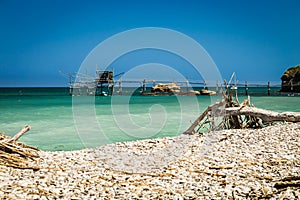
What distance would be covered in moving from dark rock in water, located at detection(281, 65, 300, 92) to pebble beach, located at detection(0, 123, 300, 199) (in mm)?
31711

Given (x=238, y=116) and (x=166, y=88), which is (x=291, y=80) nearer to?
(x=166, y=88)

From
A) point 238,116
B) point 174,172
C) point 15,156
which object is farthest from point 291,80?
point 15,156

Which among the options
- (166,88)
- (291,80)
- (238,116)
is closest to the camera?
(238,116)

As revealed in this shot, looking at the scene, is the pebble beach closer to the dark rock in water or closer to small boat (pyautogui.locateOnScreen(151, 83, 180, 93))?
the dark rock in water

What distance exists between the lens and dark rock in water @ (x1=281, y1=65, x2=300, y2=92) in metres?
33.6

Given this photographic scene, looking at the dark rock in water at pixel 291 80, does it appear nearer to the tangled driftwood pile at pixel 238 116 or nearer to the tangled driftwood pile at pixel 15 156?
the tangled driftwood pile at pixel 238 116

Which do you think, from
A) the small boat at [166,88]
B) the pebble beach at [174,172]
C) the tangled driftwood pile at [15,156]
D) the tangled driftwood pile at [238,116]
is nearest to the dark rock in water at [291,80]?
the small boat at [166,88]

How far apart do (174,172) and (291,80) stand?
114 ft

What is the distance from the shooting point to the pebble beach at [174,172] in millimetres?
2953

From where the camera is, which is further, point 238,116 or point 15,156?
point 238,116

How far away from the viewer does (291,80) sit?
112 feet

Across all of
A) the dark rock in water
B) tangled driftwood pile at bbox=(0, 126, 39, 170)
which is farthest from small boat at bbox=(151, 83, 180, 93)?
tangled driftwood pile at bbox=(0, 126, 39, 170)

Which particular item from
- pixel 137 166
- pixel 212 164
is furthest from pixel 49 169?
pixel 212 164

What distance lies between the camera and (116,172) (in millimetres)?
3871
